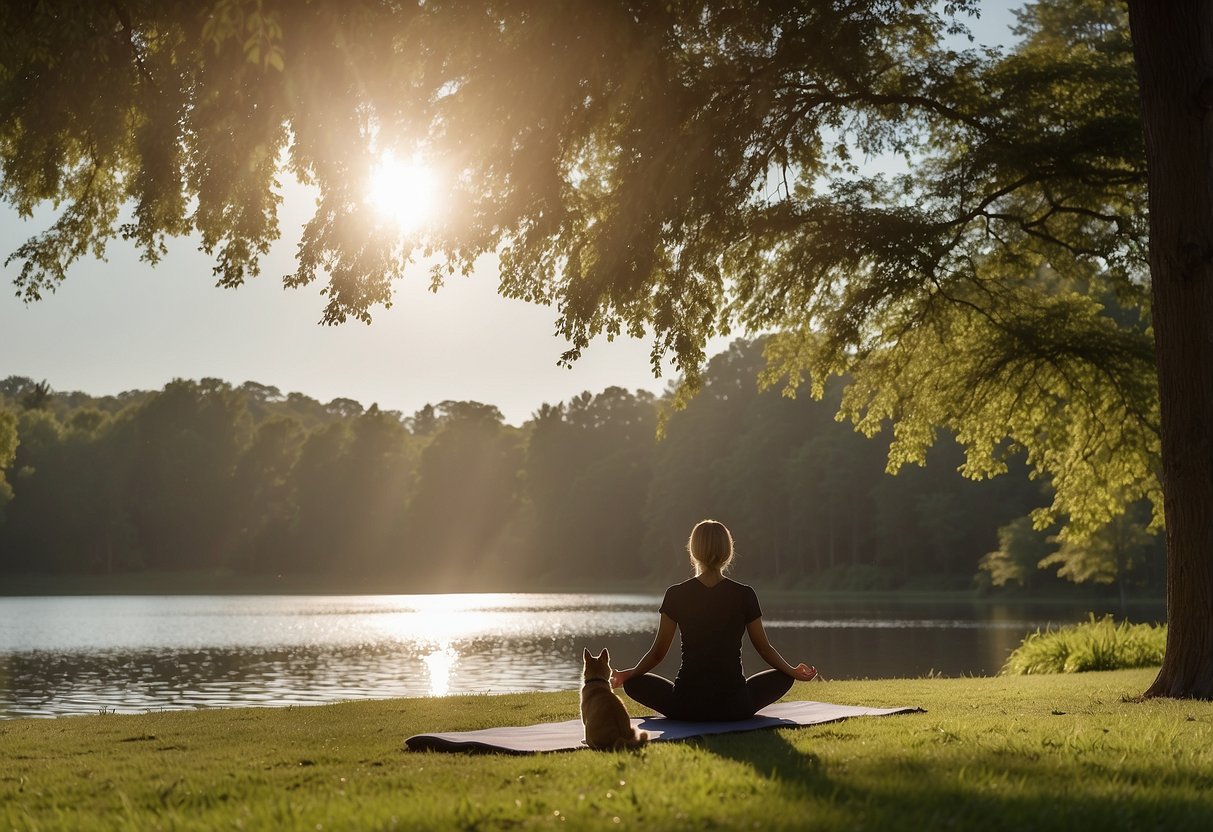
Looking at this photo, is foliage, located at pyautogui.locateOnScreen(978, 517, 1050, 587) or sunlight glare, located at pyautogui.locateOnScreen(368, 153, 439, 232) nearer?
sunlight glare, located at pyautogui.locateOnScreen(368, 153, 439, 232)

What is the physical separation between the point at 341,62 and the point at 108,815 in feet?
24.2

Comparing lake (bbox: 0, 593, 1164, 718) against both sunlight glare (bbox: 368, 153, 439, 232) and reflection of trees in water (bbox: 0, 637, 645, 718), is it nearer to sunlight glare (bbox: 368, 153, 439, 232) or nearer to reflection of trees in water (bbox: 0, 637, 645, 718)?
reflection of trees in water (bbox: 0, 637, 645, 718)

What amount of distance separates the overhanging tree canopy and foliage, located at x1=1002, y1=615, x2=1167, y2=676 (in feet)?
7.02

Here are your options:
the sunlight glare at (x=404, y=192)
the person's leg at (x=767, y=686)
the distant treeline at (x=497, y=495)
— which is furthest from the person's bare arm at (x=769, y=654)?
the distant treeline at (x=497, y=495)

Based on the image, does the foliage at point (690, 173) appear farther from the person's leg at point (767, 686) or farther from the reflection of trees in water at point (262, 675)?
the reflection of trees in water at point (262, 675)

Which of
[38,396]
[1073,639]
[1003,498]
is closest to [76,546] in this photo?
[38,396]

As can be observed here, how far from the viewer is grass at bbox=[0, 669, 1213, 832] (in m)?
4.22

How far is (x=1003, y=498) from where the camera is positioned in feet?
232

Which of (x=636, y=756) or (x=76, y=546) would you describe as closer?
(x=636, y=756)

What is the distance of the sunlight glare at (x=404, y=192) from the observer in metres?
11.8

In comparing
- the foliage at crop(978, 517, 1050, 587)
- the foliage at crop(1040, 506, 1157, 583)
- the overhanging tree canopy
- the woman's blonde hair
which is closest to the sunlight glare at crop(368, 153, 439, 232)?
the overhanging tree canopy

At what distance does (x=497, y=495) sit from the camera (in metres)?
104

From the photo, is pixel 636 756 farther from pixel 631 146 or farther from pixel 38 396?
pixel 38 396

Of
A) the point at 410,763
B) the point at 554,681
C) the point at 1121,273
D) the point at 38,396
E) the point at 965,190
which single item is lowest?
the point at 554,681
